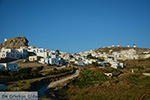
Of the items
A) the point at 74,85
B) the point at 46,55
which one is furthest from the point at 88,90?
the point at 46,55

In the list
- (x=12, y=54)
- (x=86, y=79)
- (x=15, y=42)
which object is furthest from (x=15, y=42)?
(x=86, y=79)

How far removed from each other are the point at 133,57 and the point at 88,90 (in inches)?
2941

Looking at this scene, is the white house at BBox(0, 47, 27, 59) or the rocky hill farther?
the rocky hill

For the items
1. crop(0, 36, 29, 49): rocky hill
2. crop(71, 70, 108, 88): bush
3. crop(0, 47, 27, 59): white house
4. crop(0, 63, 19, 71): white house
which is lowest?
crop(71, 70, 108, 88): bush

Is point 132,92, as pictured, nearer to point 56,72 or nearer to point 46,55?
point 56,72

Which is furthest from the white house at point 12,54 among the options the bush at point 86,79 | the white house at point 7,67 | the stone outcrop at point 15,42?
the stone outcrop at point 15,42

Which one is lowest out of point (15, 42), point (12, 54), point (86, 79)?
point (86, 79)

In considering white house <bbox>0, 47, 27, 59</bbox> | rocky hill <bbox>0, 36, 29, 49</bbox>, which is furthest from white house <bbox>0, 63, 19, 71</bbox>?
rocky hill <bbox>0, 36, 29, 49</bbox>

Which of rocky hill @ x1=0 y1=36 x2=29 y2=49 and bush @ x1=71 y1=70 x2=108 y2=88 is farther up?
rocky hill @ x1=0 y1=36 x2=29 y2=49

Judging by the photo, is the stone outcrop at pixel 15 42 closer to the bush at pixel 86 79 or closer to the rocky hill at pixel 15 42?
the rocky hill at pixel 15 42

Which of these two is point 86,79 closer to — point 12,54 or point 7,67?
point 7,67

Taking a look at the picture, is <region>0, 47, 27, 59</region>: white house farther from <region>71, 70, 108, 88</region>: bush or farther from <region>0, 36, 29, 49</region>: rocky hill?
<region>0, 36, 29, 49</region>: rocky hill

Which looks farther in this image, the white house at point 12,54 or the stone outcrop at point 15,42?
the stone outcrop at point 15,42

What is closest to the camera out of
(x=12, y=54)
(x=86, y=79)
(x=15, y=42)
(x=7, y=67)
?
(x=7, y=67)
